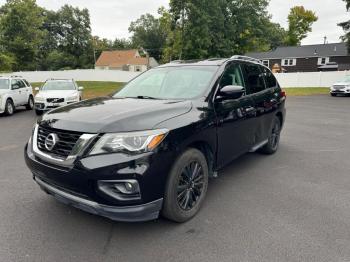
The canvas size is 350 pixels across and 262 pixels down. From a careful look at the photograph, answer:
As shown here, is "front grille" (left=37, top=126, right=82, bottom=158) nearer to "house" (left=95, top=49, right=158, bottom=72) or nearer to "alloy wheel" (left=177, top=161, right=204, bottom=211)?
"alloy wheel" (left=177, top=161, right=204, bottom=211)

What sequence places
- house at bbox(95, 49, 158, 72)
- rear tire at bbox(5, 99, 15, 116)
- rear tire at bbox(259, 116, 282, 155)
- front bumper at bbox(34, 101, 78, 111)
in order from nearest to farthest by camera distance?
rear tire at bbox(259, 116, 282, 155)
front bumper at bbox(34, 101, 78, 111)
rear tire at bbox(5, 99, 15, 116)
house at bbox(95, 49, 158, 72)

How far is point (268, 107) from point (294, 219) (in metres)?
2.31

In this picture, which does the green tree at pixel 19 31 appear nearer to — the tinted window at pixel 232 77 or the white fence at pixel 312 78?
the white fence at pixel 312 78

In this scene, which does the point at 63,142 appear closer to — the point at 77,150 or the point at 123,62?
the point at 77,150

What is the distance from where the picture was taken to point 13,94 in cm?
1239

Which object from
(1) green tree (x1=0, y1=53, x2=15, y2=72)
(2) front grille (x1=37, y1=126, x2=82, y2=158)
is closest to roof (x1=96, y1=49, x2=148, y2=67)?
(1) green tree (x1=0, y1=53, x2=15, y2=72)

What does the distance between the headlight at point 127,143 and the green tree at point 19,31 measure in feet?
131

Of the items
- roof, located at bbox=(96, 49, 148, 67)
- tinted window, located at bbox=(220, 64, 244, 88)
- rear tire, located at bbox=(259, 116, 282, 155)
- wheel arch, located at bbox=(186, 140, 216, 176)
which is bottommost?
rear tire, located at bbox=(259, 116, 282, 155)

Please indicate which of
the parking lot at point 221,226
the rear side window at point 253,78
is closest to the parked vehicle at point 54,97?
the parking lot at point 221,226

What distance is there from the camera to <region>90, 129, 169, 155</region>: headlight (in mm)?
2619

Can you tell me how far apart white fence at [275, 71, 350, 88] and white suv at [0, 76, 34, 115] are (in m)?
23.6

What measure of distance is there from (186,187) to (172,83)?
1.56 m

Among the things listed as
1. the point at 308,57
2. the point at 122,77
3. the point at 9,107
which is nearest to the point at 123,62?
the point at 122,77

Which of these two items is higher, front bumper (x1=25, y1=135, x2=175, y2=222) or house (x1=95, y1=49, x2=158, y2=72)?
house (x1=95, y1=49, x2=158, y2=72)
